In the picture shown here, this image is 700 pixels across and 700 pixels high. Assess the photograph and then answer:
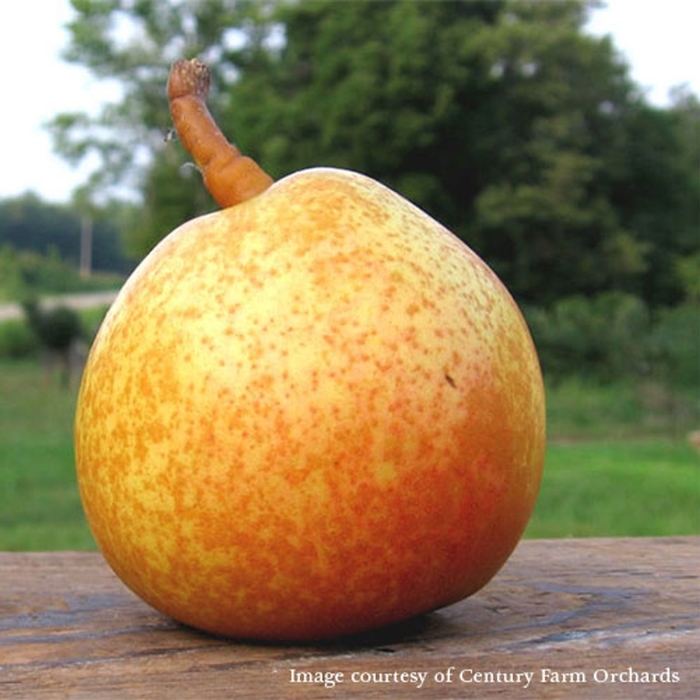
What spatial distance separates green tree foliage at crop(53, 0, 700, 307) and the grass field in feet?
24.8

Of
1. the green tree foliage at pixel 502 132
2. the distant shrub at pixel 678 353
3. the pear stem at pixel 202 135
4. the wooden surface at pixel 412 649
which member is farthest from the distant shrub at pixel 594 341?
the pear stem at pixel 202 135

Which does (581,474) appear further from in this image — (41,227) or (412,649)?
(41,227)

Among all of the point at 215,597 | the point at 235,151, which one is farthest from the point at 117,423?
the point at 235,151

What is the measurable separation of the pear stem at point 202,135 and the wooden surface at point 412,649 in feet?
1.90

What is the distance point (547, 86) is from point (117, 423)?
68.5ft

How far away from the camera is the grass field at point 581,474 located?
231 inches

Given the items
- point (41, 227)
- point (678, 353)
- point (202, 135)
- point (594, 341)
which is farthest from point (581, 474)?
point (41, 227)

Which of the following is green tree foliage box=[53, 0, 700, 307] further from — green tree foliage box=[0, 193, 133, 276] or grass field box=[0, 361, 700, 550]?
green tree foliage box=[0, 193, 133, 276]

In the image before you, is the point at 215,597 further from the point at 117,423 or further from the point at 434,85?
the point at 434,85

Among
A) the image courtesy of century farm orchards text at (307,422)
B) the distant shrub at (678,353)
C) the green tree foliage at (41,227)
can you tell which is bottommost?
the image courtesy of century farm orchards text at (307,422)

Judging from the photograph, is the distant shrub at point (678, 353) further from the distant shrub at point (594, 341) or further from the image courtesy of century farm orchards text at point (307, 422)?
the image courtesy of century farm orchards text at point (307, 422)

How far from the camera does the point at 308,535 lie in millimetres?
1186

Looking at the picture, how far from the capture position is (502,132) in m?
21.4

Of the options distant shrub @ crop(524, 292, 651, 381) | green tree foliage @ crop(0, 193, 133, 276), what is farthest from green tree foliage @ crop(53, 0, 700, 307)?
green tree foliage @ crop(0, 193, 133, 276)
